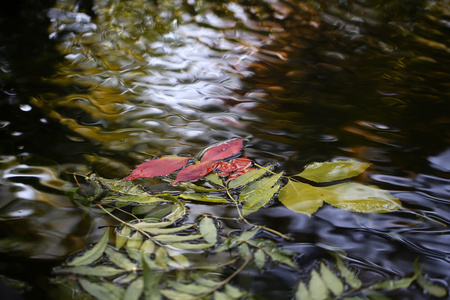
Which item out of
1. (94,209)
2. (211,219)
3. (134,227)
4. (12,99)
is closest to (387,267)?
(211,219)

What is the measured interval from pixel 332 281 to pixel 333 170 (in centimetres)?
34

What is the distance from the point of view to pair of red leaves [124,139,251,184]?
867 mm

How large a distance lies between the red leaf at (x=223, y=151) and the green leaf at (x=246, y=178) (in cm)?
11

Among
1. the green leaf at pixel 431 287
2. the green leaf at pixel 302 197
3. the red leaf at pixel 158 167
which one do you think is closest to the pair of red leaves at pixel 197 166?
the red leaf at pixel 158 167

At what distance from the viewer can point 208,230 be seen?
69 cm

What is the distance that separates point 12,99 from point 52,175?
0.49m

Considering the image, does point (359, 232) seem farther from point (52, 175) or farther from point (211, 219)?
point (52, 175)

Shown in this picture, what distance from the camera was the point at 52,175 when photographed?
87 centimetres

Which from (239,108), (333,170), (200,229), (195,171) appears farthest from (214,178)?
(239,108)

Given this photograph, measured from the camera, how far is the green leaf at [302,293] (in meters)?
0.57

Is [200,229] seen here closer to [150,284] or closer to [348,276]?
[150,284]

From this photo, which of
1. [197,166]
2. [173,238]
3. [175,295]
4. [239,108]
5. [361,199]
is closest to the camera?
[175,295]

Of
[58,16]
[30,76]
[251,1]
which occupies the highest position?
[251,1]

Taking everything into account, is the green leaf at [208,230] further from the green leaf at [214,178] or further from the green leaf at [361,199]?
the green leaf at [361,199]
